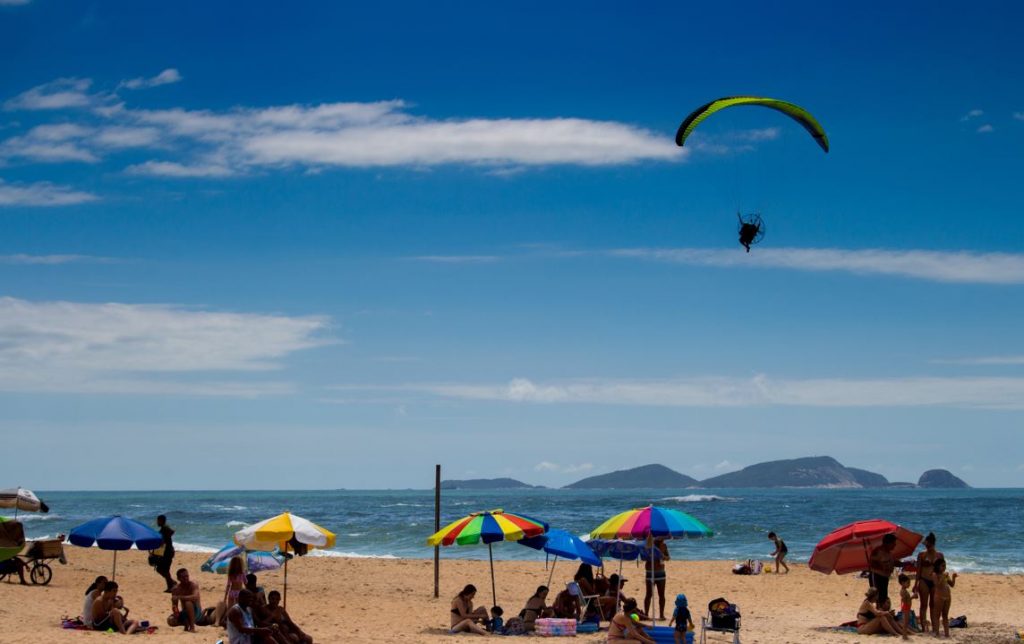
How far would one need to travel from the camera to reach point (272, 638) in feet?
41.5

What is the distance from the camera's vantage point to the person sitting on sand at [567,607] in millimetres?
15797

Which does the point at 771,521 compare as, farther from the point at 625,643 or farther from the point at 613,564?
the point at 625,643

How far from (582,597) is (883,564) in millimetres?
4365

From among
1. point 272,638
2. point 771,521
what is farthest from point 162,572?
point 771,521

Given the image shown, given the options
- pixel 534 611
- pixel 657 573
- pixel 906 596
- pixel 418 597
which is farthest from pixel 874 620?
pixel 418 597

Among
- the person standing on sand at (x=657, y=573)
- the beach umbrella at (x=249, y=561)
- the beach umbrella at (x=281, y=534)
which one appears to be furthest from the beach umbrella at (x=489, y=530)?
the beach umbrella at (x=249, y=561)

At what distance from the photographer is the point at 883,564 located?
15539 millimetres

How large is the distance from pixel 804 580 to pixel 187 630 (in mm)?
14972

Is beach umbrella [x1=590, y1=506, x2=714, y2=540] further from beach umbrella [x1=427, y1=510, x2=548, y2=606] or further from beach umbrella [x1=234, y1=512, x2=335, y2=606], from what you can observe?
beach umbrella [x1=234, y1=512, x2=335, y2=606]

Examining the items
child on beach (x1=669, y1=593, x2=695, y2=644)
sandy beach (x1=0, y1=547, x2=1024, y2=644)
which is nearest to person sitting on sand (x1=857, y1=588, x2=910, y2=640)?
sandy beach (x1=0, y1=547, x2=1024, y2=644)

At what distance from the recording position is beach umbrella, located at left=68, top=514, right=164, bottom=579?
16.0 m

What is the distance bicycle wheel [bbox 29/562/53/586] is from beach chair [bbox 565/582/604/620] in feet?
34.5

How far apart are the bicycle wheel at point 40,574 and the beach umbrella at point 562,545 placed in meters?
10.3

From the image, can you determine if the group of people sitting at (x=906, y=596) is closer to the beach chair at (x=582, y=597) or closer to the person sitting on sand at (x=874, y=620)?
the person sitting on sand at (x=874, y=620)
